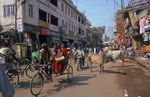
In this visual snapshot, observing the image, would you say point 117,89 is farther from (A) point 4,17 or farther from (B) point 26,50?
(A) point 4,17

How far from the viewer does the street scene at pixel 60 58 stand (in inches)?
202

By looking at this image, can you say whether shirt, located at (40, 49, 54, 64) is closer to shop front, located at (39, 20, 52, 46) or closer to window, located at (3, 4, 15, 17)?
window, located at (3, 4, 15, 17)

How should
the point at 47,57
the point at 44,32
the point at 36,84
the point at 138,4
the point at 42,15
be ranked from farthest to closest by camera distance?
the point at 42,15 < the point at 44,32 < the point at 138,4 < the point at 47,57 < the point at 36,84

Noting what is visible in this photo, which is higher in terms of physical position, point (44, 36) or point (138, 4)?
point (138, 4)

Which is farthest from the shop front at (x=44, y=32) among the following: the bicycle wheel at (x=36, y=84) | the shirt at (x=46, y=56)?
the bicycle wheel at (x=36, y=84)

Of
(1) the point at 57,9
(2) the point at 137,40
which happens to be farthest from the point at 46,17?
(2) the point at 137,40

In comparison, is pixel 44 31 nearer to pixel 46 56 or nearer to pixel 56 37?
pixel 56 37

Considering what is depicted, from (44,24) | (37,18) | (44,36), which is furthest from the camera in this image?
(44,36)

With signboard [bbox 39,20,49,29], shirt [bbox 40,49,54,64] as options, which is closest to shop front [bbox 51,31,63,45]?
signboard [bbox 39,20,49,29]

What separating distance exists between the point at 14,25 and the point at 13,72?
1134 centimetres

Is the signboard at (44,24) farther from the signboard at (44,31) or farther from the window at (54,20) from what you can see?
the window at (54,20)

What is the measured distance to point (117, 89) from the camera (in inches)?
211

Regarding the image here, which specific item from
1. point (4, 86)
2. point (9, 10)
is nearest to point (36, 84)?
point (4, 86)

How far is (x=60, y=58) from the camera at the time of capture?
252 inches
